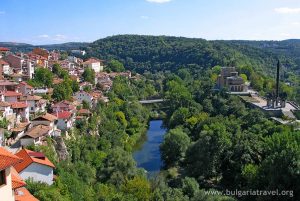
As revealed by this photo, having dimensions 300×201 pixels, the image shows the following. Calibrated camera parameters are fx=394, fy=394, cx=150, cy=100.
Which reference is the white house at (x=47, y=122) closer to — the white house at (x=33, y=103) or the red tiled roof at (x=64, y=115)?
the red tiled roof at (x=64, y=115)

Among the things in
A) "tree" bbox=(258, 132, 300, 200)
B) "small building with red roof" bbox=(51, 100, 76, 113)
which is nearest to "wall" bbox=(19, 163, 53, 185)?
"tree" bbox=(258, 132, 300, 200)

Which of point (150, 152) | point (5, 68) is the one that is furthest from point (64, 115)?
point (5, 68)

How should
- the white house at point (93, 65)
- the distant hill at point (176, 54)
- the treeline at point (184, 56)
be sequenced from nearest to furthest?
the white house at point (93, 65) < the treeline at point (184, 56) < the distant hill at point (176, 54)

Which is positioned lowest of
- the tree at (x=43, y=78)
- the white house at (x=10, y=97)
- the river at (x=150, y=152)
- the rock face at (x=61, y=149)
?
the river at (x=150, y=152)

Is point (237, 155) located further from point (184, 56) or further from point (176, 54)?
point (176, 54)

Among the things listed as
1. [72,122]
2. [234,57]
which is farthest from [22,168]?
[234,57]

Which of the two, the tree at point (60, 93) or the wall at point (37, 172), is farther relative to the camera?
the tree at point (60, 93)

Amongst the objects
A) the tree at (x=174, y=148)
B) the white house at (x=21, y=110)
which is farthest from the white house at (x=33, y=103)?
the tree at (x=174, y=148)
